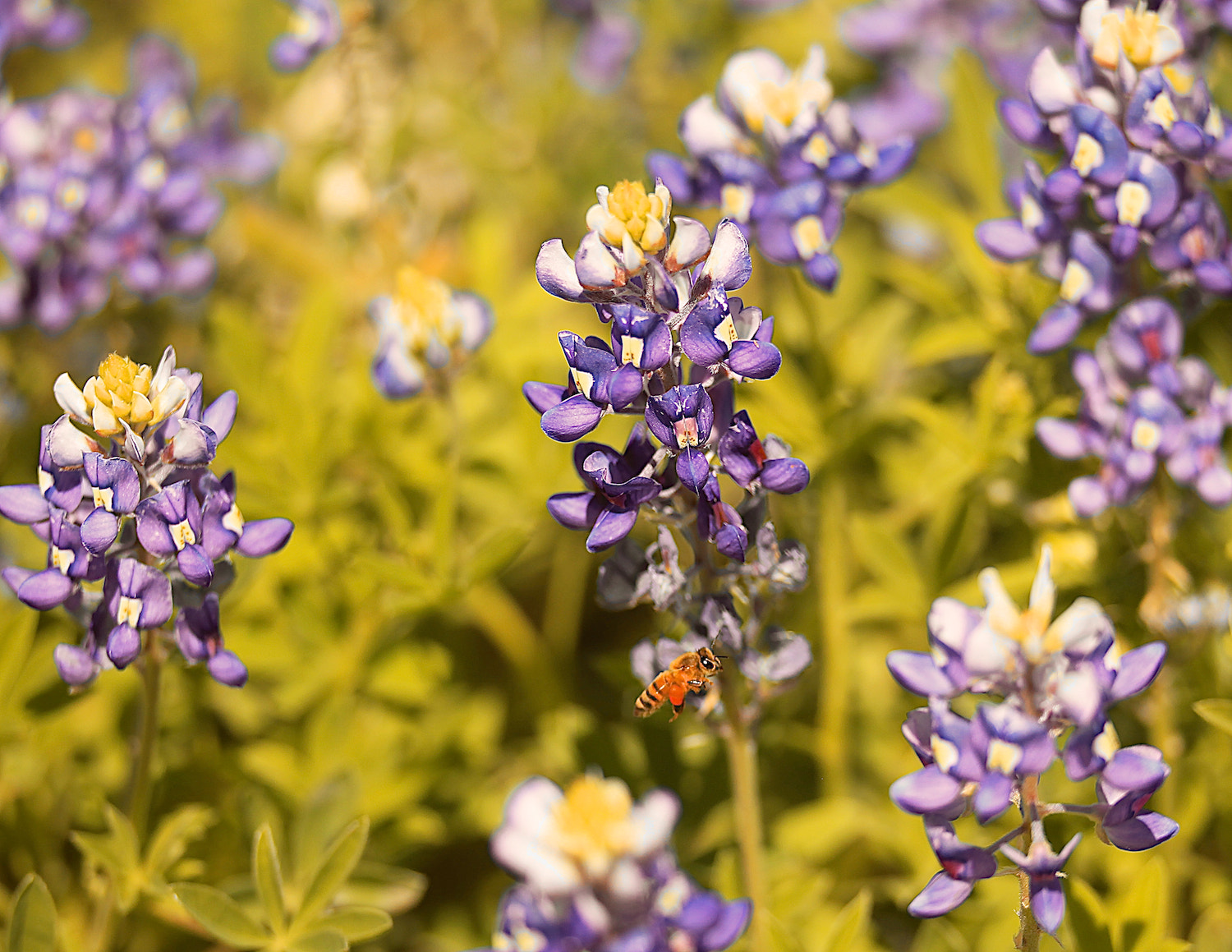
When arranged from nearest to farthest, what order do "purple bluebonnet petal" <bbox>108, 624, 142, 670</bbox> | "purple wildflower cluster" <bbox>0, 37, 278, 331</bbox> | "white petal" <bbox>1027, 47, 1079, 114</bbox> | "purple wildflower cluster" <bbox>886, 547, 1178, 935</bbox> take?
"purple wildflower cluster" <bbox>886, 547, 1178, 935</bbox> → "purple bluebonnet petal" <bbox>108, 624, 142, 670</bbox> → "white petal" <bbox>1027, 47, 1079, 114</bbox> → "purple wildflower cluster" <bbox>0, 37, 278, 331</bbox>

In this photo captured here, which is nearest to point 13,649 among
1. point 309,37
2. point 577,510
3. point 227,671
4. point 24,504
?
point 24,504

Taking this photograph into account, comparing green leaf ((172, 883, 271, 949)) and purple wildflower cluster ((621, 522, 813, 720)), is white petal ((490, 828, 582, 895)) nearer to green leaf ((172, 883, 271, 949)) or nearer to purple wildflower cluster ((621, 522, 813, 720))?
purple wildflower cluster ((621, 522, 813, 720))

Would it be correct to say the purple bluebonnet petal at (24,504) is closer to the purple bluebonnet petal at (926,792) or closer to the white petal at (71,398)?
the white petal at (71,398)

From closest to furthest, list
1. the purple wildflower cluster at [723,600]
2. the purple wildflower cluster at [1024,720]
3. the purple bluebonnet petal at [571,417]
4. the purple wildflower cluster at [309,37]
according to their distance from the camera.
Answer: the purple wildflower cluster at [1024,720] < the purple bluebonnet petal at [571,417] < the purple wildflower cluster at [723,600] < the purple wildflower cluster at [309,37]

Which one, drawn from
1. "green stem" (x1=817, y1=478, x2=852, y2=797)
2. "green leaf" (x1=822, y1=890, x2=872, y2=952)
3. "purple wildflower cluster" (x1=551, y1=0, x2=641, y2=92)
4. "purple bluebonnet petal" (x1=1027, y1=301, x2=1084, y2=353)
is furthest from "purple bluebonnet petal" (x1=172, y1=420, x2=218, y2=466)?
"purple wildflower cluster" (x1=551, y1=0, x2=641, y2=92)

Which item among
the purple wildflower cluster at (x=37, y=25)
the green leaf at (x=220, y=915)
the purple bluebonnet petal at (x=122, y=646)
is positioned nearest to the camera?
the purple bluebonnet petal at (x=122, y=646)

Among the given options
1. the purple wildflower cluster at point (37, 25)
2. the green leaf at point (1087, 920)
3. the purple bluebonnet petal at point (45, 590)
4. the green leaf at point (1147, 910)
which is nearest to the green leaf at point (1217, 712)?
the green leaf at point (1147, 910)

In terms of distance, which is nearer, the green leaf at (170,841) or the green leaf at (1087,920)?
the green leaf at (1087,920)
